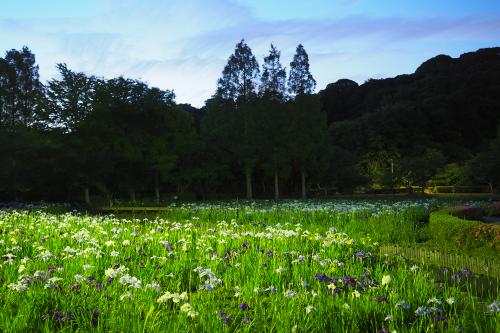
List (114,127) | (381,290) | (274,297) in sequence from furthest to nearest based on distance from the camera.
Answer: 1. (114,127)
2. (381,290)
3. (274,297)

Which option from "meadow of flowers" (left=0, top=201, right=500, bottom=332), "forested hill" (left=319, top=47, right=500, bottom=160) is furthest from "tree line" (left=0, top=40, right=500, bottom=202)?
"meadow of flowers" (left=0, top=201, right=500, bottom=332)

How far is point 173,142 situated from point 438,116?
136 feet

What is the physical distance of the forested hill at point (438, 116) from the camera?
56906mm

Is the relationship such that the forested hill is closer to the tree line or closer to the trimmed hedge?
the tree line

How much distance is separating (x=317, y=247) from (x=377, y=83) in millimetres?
77215

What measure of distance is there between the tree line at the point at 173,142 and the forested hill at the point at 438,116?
342 cm

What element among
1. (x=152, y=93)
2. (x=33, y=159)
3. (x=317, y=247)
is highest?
(x=152, y=93)

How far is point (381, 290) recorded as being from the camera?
5355 millimetres

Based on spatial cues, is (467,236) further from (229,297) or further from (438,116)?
(438,116)

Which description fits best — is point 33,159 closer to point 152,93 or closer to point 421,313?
point 152,93

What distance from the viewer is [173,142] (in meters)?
33.9

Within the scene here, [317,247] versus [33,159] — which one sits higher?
[33,159]

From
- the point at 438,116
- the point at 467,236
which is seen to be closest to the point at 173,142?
the point at 467,236

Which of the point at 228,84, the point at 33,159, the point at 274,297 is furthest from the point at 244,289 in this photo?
the point at 228,84
